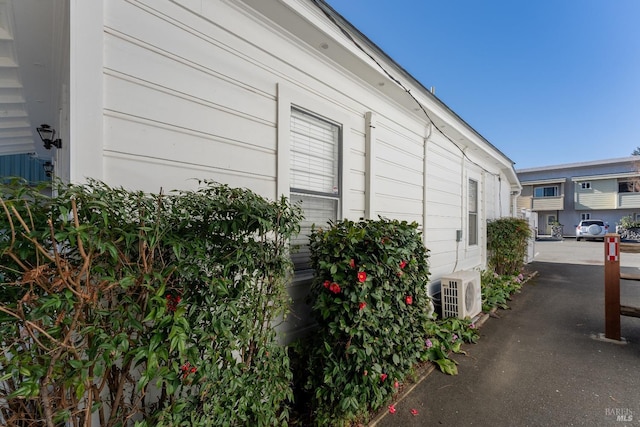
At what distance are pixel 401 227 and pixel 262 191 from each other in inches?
51.8

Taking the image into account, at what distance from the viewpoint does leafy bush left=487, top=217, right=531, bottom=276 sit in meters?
6.89

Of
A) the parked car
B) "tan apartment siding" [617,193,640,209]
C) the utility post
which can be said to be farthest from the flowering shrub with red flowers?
"tan apartment siding" [617,193,640,209]

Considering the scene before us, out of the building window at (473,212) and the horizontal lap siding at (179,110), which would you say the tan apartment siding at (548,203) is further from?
the horizontal lap siding at (179,110)

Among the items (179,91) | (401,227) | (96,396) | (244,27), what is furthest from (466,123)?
(96,396)

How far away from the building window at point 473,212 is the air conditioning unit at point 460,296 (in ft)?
7.61

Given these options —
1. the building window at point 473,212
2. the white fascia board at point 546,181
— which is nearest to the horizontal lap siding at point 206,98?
the building window at point 473,212

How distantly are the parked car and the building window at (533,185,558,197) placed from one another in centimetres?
344

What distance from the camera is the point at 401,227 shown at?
2469 mm

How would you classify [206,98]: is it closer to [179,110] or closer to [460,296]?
[179,110]

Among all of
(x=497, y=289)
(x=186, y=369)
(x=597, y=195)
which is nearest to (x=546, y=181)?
(x=597, y=195)

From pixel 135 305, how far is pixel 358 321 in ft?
4.67

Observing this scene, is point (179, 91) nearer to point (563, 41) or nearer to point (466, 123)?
point (466, 123)

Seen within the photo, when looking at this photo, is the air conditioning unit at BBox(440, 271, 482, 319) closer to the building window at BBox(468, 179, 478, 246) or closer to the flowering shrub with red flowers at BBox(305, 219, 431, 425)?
the flowering shrub with red flowers at BBox(305, 219, 431, 425)

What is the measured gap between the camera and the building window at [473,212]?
243 inches
